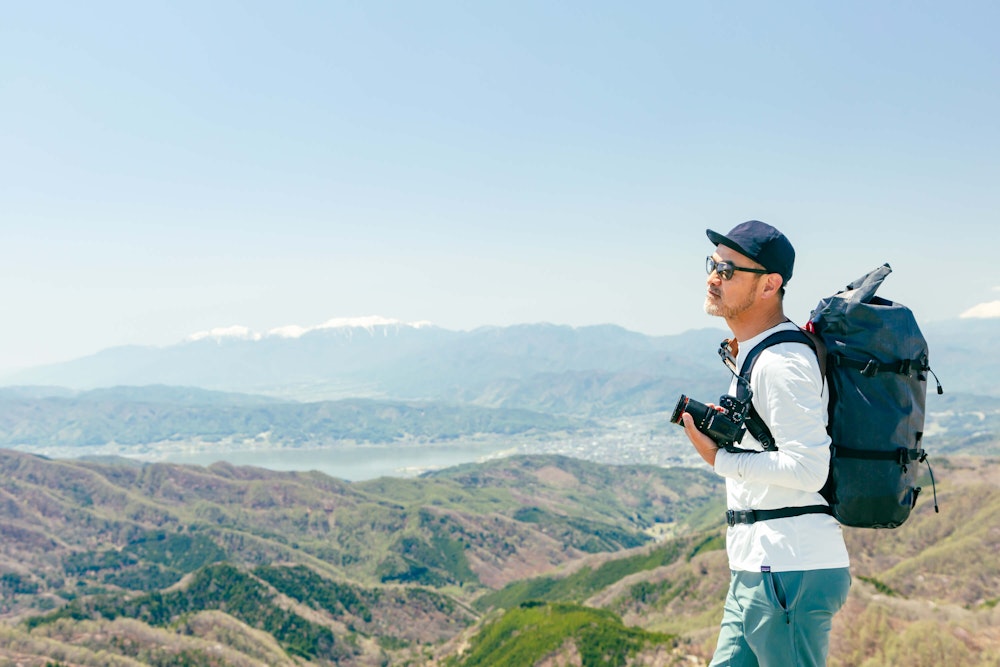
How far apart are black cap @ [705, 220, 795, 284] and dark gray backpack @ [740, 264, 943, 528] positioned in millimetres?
503

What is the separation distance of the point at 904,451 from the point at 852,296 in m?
0.96

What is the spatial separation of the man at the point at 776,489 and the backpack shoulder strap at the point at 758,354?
0.05m

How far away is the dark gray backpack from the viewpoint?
14.1ft

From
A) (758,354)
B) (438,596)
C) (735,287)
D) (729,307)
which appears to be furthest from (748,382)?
(438,596)

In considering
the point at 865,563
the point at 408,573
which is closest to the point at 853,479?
the point at 865,563

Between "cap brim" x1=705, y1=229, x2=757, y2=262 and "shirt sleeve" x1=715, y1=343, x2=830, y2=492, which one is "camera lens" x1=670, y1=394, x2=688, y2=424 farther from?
"cap brim" x1=705, y1=229, x2=757, y2=262

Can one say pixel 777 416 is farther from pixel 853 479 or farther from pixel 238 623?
pixel 238 623

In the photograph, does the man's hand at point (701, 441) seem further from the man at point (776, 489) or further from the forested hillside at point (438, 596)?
the forested hillside at point (438, 596)

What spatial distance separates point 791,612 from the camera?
14.7 feet

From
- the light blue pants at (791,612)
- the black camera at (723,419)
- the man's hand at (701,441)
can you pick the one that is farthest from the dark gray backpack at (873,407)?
the man's hand at (701,441)

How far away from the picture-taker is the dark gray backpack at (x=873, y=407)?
169 inches

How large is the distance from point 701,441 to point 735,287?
1.07 meters

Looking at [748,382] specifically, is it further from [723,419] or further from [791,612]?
[791,612]

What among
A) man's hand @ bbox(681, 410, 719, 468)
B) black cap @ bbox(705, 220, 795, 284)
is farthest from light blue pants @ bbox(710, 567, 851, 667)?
black cap @ bbox(705, 220, 795, 284)
